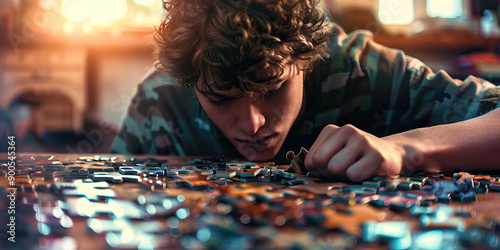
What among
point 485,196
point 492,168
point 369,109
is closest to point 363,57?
point 369,109

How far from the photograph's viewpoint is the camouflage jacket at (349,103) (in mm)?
1191

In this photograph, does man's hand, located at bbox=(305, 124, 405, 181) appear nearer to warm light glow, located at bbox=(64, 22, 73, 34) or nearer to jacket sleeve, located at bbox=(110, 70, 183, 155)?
jacket sleeve, located at bbox=(110, 70, 183, 155)

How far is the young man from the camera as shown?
32.2 inches

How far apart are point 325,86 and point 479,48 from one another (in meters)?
2.74

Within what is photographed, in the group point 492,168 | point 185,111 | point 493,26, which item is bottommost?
point 492,168

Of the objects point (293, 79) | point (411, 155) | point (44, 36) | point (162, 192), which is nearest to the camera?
point (162, 192)

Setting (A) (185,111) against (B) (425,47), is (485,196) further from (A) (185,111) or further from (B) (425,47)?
(B) (425,47)

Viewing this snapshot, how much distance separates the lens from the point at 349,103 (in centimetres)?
132

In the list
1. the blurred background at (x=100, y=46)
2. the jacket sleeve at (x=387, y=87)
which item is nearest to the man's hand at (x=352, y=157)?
the jacket sleeve at (x=387, y=87)

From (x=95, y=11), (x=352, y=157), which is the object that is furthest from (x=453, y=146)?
(x=95, y=11)

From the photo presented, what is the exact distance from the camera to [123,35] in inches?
133

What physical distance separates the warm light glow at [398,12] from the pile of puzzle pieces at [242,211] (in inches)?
120

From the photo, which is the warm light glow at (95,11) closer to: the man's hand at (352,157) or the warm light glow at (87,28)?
the warm light glow at (87,28)

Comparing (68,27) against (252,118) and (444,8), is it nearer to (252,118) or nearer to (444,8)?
(252,118)
